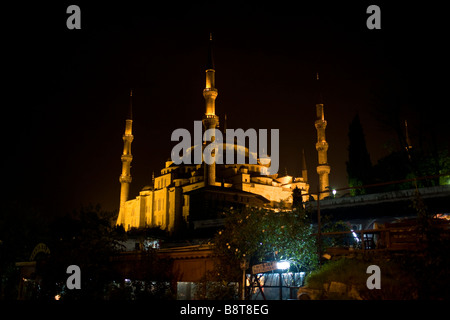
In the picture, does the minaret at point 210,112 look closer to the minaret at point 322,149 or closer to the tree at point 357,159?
the minaret at point 322,149

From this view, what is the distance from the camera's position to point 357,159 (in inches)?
1302

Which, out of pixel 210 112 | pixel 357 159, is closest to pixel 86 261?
pixel 357 159

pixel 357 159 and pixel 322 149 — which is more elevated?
pixel 322 149

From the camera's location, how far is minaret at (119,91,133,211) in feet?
171

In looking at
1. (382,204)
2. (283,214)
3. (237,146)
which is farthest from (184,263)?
(237,146)

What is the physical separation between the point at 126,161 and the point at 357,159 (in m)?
30.1

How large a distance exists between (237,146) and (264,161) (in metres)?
4.80

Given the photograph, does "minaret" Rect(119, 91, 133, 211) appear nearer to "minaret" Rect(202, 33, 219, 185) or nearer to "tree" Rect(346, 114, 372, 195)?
"minaret" Rect(202, 33, 219, 185)

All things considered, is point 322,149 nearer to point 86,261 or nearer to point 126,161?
point 126,161

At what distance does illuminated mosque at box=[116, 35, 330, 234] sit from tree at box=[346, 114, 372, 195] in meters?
5.03

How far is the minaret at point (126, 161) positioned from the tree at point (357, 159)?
29.0m

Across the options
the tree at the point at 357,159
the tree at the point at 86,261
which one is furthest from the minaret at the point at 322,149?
the tree at the point at 86,261

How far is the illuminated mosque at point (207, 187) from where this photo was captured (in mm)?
41250
